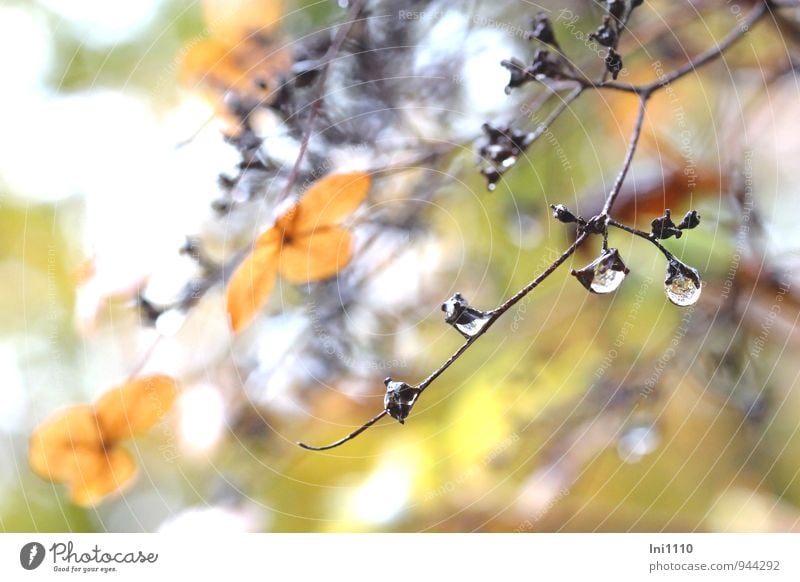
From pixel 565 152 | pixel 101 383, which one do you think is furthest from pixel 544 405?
pixel 101 383

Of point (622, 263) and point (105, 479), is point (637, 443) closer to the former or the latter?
point (622, 263)

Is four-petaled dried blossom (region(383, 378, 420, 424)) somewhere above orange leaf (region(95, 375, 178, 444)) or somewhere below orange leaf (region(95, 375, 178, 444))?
below

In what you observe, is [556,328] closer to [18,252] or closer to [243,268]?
[243,268]

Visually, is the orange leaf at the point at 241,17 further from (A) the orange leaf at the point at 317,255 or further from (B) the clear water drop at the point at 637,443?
(B) the clear water drop at the point at 637,443

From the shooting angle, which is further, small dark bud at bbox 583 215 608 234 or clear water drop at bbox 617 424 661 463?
clear water drop at bbox 617 424 661 463

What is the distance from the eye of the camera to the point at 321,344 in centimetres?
43

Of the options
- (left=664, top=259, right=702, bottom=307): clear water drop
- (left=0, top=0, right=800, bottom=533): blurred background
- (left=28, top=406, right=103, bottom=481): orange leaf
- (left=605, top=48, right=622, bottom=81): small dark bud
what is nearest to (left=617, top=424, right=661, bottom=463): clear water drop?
(left=0, top=0, right=800, bottom=533): blurred background

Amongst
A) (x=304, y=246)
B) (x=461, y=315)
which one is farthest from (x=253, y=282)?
(x=461, y=315)

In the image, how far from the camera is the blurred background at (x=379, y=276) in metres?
0.43

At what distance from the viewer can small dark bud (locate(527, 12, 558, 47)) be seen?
0.39 m

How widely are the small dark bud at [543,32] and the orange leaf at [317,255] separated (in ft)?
0.52

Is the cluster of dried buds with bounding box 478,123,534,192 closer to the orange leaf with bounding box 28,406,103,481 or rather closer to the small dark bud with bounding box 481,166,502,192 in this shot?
the small dark bud with bounding box 481,166,502,192

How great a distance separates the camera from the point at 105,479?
426mm

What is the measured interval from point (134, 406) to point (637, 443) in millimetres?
322
